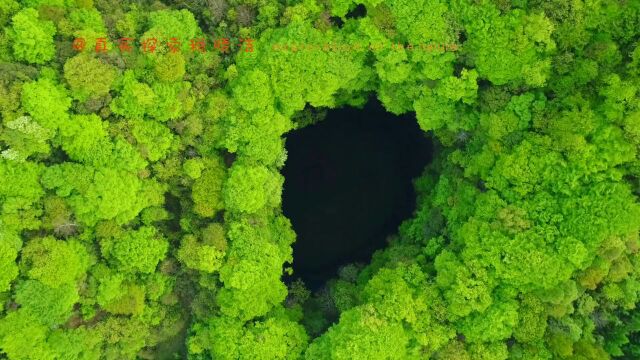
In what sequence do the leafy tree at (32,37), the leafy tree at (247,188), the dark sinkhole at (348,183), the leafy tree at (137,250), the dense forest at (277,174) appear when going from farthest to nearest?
the dark sinkhole at (348,183)
the leafy tree at (247,188)
the leafy tree at (137,250)
the dense forest at (277,174)
the leafy tree at (32,37)

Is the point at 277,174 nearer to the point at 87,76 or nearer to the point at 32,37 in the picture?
the point at 87,76

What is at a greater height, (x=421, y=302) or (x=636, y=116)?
(x=636, y=116)

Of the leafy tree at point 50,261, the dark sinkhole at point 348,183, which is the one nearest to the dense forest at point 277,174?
the leafy tree at point 50,261

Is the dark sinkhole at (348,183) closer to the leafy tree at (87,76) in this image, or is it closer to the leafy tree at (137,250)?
the leafy tree at (137,250)

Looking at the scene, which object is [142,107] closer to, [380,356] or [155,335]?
[155,335]

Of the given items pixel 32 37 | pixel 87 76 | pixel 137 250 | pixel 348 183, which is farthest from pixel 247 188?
pixel 32 37

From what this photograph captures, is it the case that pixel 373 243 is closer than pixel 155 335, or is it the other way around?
pixel 155 335

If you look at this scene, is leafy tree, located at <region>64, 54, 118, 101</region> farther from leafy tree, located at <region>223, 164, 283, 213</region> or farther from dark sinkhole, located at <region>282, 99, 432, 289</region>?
dark sinkhole, located at <region>282, 99, 432, 289</region>

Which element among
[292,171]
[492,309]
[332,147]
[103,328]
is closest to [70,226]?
[103,328]
